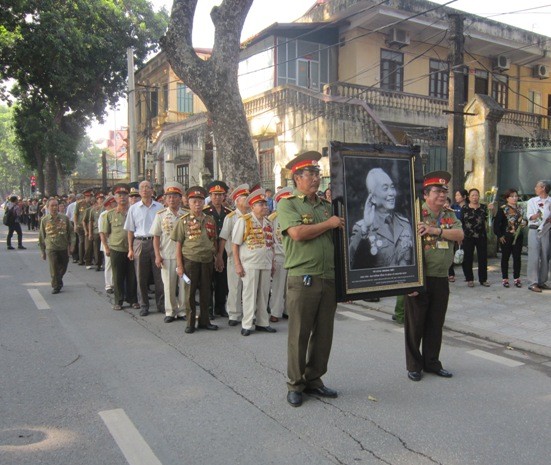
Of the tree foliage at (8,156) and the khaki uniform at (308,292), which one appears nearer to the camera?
the khaki uniform at (308,292)

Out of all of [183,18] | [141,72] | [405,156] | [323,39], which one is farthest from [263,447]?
[141,72]

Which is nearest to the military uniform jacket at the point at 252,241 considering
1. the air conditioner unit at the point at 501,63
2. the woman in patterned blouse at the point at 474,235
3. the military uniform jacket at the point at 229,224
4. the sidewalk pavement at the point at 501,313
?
the military uniform jacket at the point at 229,224

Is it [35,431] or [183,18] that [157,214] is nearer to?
[35,431]

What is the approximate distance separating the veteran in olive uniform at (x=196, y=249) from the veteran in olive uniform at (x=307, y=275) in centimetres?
254

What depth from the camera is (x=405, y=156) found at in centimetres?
420

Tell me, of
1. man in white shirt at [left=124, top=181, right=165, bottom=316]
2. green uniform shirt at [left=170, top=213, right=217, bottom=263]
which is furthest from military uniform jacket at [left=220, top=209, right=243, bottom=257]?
man in white shirt at [left=124, top=181, right=165, bottom=316]

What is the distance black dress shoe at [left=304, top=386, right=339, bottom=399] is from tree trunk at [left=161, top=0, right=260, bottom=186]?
639cm

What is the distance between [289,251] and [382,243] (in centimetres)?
78

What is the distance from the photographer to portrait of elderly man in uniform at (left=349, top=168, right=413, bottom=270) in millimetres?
3992

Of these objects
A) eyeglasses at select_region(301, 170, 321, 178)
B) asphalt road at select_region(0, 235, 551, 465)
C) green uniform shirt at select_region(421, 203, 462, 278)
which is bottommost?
asphalt road at select_region(0, 235, 551, 465)

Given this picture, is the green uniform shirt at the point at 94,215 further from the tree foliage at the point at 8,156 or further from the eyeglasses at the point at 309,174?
the tree foliage at the point at 8,156

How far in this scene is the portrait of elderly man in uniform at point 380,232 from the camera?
3992mm

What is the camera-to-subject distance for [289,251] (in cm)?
403

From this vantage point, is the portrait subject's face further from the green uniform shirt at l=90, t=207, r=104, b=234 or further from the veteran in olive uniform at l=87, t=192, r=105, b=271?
the green uniform shirt at l=90, t=207, r=104, b=234
